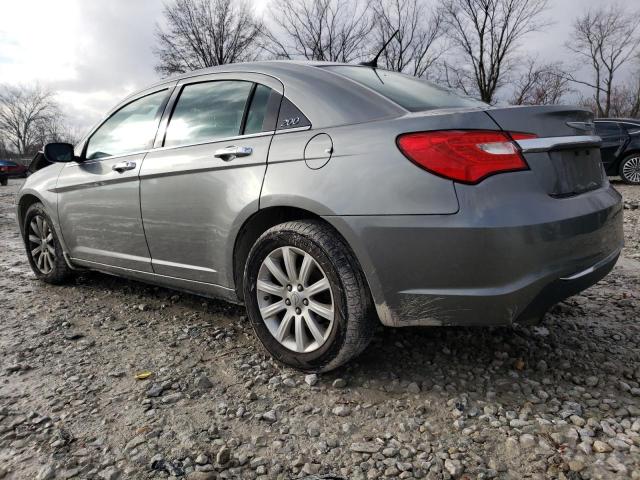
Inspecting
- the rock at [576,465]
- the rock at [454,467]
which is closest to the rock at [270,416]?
the rock at [454,467]

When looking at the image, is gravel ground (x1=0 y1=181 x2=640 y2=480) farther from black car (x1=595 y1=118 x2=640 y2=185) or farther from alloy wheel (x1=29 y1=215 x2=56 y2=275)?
black car (x1=595 y1=118 x2=640 y2=185)

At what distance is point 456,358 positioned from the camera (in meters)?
2.54

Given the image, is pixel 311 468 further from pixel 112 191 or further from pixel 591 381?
pixel 112 191

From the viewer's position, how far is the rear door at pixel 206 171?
2.55 metres

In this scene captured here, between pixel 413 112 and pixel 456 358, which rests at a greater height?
pixel 413 112

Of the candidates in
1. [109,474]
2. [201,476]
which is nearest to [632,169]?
[201,476]

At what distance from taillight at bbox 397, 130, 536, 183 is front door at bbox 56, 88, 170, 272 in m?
1.97

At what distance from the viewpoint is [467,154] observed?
1.93 metres

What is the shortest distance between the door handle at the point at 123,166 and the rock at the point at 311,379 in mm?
1807

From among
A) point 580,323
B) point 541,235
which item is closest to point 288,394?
point 541,235

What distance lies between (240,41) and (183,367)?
88.8ft

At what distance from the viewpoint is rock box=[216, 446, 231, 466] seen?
1825 millimetres

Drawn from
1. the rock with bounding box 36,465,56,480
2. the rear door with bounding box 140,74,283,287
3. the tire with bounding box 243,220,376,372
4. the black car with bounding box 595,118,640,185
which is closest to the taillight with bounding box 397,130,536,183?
the tire with bounding box 243,220,376,372

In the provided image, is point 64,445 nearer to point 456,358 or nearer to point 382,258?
point 382,258
